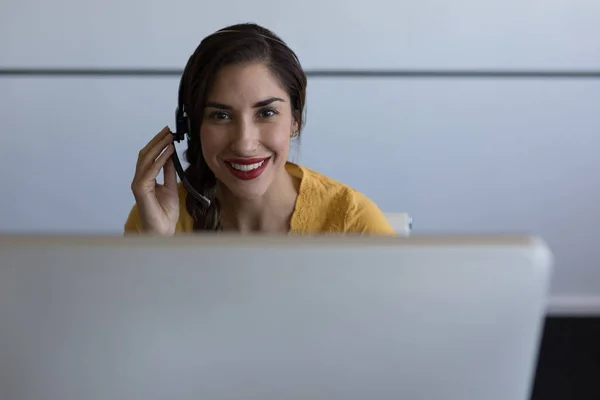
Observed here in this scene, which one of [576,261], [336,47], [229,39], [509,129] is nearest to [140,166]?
[229,39]

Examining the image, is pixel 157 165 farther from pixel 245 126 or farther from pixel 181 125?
pixel 245 126

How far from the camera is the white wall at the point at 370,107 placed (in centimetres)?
251

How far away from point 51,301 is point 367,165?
A: 2211 millimetres

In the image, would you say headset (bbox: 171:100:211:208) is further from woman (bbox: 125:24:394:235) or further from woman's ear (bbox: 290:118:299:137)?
woman's ear (bbox: 290:118:299:137)

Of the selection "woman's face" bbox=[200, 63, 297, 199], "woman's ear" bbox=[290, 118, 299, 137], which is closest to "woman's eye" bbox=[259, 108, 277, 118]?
"woman's face" bbox=[200, 63, 297, 199]

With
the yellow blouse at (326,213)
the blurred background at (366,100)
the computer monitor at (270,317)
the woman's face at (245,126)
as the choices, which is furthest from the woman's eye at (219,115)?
the blurred background at (366,100)

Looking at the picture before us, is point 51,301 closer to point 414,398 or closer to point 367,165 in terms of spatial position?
point 414,398

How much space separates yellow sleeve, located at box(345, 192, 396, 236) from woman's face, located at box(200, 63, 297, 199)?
0.19m

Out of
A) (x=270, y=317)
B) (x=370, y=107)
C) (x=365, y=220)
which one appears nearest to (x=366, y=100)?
(x=370, y=107)

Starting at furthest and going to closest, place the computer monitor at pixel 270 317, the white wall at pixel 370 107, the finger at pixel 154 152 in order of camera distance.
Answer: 1. the white wall at pixel 370 107
2. the finger at pixel 154 152
3. the computer monitor at pixel 270 317

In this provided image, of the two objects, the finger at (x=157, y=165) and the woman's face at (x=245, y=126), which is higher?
the woman's face at (x=245, y=126)

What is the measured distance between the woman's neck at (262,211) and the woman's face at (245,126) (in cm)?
10

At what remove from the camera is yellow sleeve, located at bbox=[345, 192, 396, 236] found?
1.50 meters

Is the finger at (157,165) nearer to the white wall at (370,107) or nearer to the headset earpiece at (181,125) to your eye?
the headset earpiece at (181,125)
